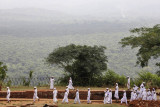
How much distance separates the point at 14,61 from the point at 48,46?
14.7 meters

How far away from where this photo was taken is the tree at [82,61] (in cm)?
2547

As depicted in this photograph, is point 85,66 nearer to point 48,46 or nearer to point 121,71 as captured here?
point 121,71

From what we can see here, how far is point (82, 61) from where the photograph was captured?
2614 cm

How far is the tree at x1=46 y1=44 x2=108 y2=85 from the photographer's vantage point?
25.5 metres

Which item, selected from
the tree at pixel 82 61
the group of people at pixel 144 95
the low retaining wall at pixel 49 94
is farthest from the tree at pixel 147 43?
Answer: the tree at pixel 82 61

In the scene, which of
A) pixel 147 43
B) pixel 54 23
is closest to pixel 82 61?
pixel 147 43

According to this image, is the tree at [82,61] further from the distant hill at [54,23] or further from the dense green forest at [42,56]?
the distant hill at [54,23]

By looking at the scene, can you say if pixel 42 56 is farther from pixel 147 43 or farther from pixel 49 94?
pixel 147 43

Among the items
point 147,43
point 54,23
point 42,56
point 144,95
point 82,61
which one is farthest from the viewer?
point 54,23

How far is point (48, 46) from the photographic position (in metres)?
65.5

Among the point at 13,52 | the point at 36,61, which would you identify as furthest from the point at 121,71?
the point at 13,52

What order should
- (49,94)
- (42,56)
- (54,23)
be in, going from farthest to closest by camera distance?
(54,23)
(42,56)
(49,94)

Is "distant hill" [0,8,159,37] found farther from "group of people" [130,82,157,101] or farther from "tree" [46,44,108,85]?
"group of people" [130,82,157,101]

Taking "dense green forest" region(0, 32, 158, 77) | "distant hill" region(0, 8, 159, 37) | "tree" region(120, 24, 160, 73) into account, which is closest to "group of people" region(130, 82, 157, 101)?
"tree" region(120, 24, 160, 73)
